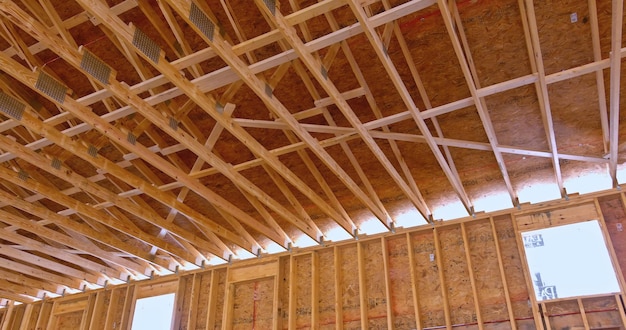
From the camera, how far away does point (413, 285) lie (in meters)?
7.10

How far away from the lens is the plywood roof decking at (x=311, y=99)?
446cm

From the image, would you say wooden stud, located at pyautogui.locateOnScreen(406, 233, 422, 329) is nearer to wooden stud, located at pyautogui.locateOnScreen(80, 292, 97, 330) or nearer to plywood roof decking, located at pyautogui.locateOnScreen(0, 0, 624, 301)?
plywood roof decking, located at pyautogui.locateOnScreen(0, 0, 624, 301)

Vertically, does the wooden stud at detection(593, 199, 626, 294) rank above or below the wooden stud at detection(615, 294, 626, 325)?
above

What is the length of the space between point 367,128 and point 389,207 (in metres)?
2.51

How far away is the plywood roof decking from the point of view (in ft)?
14.6

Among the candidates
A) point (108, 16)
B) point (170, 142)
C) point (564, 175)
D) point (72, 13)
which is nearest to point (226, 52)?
point (108, 16)

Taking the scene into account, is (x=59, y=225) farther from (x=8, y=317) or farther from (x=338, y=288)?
(x=8, y=317)

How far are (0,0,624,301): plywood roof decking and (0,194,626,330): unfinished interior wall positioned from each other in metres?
0.39

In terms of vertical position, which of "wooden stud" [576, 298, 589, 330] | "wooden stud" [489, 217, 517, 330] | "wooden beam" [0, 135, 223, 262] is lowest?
"wooden stud" [576, 298, 589, 330]

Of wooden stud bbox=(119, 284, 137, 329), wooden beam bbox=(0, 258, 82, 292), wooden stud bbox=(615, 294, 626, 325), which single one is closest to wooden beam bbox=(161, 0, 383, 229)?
wooden stud bbox=(615, 294, 626, 325)

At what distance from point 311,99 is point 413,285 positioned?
126 inches

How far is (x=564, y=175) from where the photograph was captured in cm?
680

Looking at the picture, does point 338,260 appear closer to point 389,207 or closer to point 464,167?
point 389,207

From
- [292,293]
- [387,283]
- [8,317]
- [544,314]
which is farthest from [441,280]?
[8,317]
